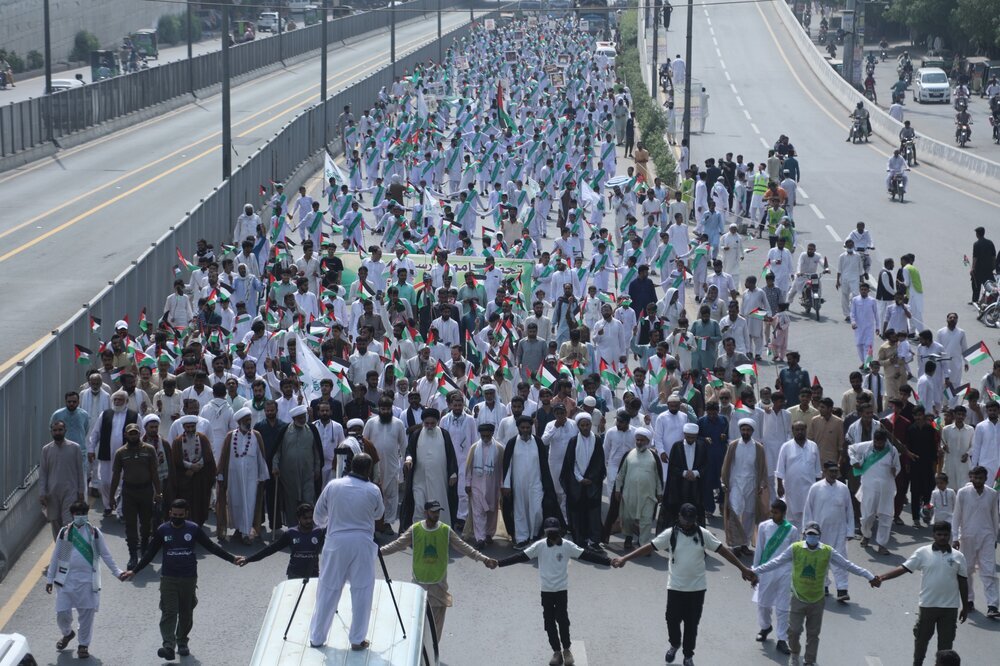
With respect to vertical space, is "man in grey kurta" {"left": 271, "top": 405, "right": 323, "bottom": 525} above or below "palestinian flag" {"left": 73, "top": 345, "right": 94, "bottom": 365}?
below

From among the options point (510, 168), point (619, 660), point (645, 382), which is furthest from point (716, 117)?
point (619, 660)

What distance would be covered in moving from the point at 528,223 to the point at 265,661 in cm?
2085

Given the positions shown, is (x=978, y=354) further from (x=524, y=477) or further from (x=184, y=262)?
(x=184, y=262)

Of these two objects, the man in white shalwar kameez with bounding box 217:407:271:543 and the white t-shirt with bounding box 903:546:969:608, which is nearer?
the white t-shirt with bounding box 903:546:969:608

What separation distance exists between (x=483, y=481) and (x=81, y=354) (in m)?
5.07

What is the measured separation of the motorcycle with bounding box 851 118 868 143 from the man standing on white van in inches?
1604

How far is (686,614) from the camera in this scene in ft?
39.5

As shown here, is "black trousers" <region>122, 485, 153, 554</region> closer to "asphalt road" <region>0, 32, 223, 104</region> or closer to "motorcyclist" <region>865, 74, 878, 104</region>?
"asphalt road" <region>0, 32, 223, 104</region>

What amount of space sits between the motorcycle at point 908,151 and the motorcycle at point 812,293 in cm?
1925

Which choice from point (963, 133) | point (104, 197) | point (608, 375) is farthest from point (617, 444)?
point (963, 133)

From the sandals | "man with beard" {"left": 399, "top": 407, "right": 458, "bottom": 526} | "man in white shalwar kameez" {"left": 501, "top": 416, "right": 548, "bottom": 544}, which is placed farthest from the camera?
"man with beard" {"left": 399, "top": 407, "right": 458, "bottom": 526}

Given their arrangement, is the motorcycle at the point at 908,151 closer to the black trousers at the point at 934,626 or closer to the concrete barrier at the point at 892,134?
the concrete barrier at the point at 892,134

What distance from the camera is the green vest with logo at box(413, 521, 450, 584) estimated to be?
11789 mm

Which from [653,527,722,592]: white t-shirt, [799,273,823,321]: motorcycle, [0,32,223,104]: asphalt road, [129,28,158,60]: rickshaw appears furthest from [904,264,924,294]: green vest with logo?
[129,28,158,60]: rickshaw
